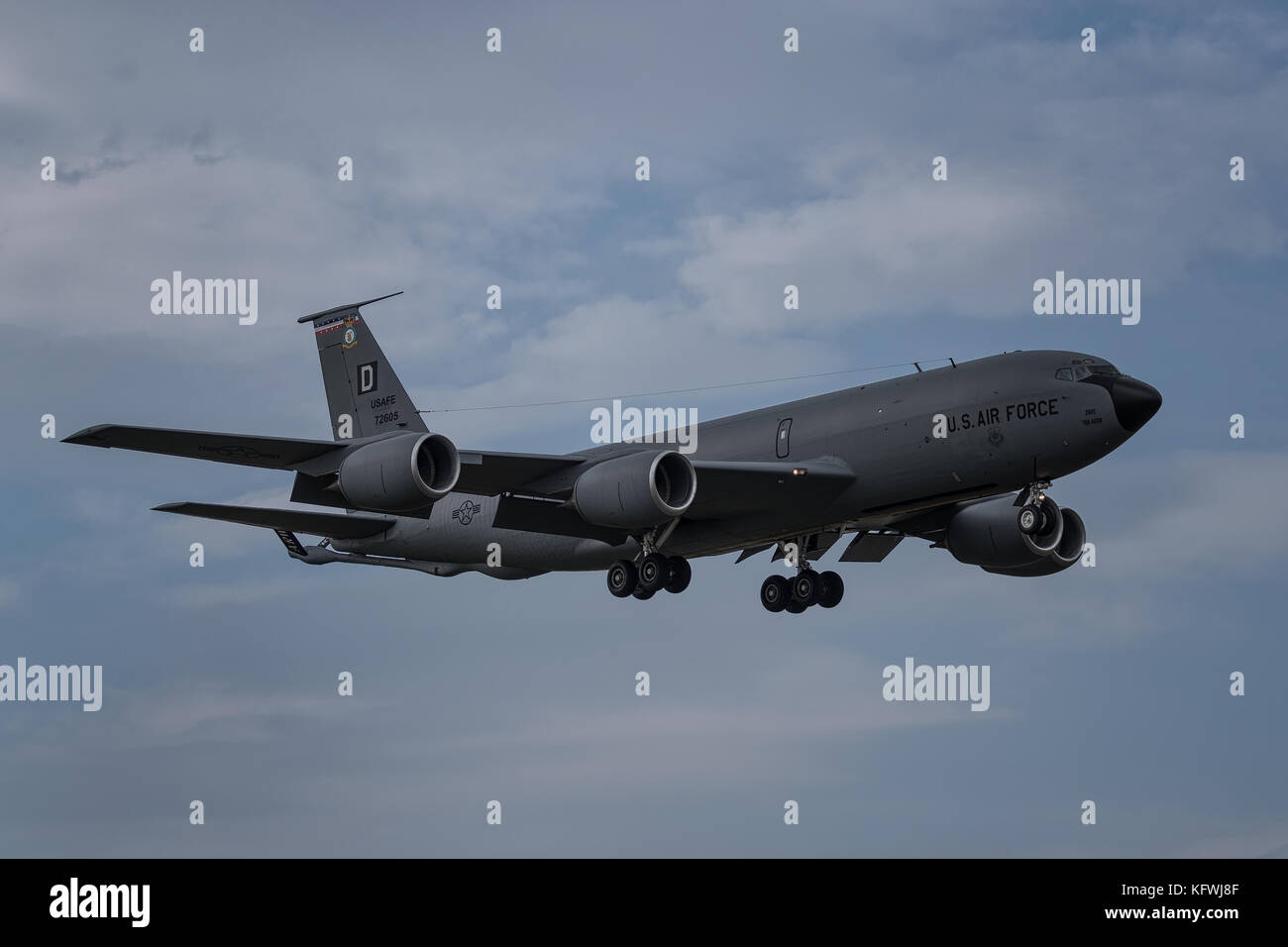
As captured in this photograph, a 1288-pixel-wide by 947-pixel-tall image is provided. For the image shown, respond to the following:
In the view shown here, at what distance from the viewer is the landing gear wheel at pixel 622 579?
1524 inches

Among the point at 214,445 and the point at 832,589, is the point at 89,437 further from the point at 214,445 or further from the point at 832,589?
the point at 832,589

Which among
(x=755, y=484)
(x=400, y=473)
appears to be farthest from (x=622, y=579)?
(x=400, y=473)

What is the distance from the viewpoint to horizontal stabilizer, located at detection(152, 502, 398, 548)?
3916 cm

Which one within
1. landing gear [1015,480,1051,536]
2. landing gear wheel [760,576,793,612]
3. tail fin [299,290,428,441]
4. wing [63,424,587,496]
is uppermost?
tail fin [299,290,428,441]

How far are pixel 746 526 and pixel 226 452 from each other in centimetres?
1258

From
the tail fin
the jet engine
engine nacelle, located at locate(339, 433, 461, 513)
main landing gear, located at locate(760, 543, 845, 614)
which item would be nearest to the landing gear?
the jet engine

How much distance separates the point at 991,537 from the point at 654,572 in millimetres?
9936

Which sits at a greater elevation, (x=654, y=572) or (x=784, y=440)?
(x=784, y=440)

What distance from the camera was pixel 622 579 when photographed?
38.9 metres

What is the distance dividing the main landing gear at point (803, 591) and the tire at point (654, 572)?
4.20 m

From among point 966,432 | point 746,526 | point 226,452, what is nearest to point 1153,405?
point 966,432

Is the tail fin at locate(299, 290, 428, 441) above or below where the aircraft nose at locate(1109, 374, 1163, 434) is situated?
above

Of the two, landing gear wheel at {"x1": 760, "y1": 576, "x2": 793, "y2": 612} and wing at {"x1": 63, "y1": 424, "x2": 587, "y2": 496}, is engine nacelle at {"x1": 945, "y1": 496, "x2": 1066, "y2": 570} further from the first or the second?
wing at {"x1": 63, "y1": 424, "x2": 587, "y2": 496}

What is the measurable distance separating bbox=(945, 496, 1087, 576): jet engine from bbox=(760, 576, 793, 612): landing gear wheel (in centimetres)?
516
